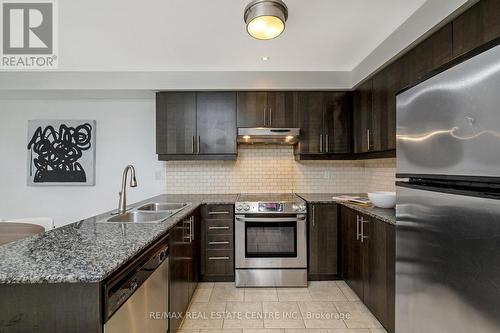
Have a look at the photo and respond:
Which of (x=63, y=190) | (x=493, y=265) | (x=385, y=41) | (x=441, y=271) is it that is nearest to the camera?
(x=493, y=265)

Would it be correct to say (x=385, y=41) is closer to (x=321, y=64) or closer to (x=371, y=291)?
(x=321, y=64)

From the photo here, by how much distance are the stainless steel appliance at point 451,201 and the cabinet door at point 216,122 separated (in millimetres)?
2192

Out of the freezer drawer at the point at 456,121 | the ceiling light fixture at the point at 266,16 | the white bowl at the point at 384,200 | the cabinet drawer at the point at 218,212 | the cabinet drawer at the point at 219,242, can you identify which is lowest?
the cabinet drawer at the point at 219,242

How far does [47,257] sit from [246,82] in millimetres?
2660

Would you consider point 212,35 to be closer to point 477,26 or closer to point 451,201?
point 477,26

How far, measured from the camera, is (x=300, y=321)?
7.37 ft

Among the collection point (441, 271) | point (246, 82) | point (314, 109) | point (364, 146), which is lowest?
point (441, 271)

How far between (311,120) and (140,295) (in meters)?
2.68

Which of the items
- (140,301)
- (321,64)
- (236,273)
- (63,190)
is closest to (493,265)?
(140,301)

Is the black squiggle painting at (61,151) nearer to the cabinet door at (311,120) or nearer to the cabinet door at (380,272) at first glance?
the cabinet door at (311,120)

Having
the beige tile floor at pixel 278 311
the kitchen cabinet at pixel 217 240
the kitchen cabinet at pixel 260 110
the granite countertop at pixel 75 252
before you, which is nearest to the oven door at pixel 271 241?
the kitchen cabinet at pixel 217 240

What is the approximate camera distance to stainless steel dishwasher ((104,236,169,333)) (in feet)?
3.57

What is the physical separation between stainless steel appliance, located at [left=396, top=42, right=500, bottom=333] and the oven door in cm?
155

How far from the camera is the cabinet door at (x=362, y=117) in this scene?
2865 mm
